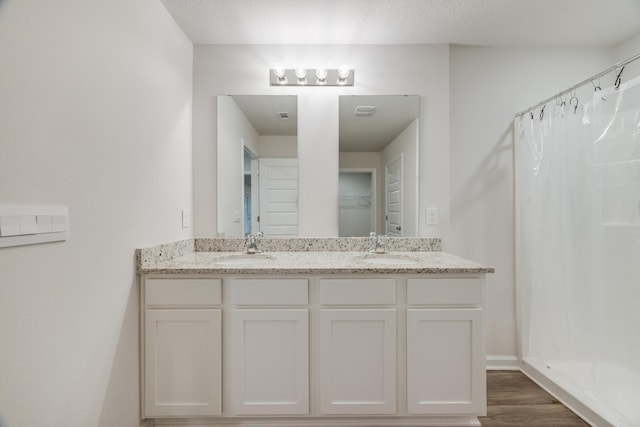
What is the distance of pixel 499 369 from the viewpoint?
2357 millimetres

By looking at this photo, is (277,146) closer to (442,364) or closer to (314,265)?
(314,265)

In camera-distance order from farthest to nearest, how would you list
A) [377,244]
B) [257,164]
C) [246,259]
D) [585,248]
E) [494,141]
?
[494,141], [257,164], [377,244], [246,259], [585,248]

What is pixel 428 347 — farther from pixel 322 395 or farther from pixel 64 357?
pixel 64 357

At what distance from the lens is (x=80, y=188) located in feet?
3.89

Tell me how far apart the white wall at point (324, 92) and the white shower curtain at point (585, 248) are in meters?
0.57

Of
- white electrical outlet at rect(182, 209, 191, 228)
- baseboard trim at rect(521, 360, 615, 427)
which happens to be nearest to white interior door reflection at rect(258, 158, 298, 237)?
white electrical outlet at rect(182, 209, 191, 228)

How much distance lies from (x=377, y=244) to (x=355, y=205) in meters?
0.32

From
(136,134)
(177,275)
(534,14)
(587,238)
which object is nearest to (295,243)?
(177,275)

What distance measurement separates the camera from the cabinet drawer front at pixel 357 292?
1638 millimetres

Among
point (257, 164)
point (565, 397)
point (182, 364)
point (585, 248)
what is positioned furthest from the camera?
point (257, 164)

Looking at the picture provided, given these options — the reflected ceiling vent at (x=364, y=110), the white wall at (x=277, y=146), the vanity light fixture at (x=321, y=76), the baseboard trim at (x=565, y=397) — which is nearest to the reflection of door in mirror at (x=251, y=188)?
the white wall at (x=277, y=146)

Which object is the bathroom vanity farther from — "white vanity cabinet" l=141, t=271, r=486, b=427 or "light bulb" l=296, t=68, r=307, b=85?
"light bulb" l=296, t=68, r=307, b=85

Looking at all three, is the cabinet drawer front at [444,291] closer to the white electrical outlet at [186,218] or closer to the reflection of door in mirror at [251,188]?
the reflection of door in mirror at [251,188]

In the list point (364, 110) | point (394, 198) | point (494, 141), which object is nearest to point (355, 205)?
point (394, 198)
